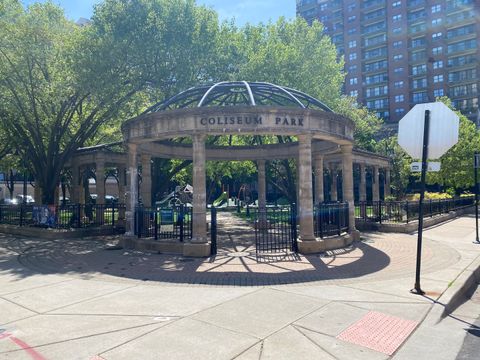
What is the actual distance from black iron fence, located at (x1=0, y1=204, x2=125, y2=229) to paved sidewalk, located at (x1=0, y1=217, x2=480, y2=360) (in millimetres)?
5897

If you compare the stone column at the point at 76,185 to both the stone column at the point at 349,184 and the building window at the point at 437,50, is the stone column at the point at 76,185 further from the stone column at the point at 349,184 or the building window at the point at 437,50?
the building window at the point at 437,50

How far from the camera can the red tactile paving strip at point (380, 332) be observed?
4711mm

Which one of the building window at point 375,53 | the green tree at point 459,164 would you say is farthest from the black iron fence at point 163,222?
the building window at point 375,53

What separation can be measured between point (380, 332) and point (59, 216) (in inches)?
613

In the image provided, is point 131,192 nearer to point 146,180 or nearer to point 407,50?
point 146,180

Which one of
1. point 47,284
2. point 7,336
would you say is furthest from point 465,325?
point 47,284

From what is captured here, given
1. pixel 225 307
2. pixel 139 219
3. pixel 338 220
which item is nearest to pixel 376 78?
pixel 338 220

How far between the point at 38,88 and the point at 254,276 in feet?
50.1

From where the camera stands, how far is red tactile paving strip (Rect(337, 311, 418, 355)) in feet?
15.5

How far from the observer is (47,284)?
311 inches

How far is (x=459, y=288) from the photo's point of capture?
7172 millimetres

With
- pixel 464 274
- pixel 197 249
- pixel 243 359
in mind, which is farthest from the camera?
pixel 197 249

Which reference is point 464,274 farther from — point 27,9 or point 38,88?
point 27,9

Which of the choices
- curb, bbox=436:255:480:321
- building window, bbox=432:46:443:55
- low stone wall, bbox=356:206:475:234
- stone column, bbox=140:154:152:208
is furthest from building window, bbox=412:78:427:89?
curb, bbox=436:255:480:321
